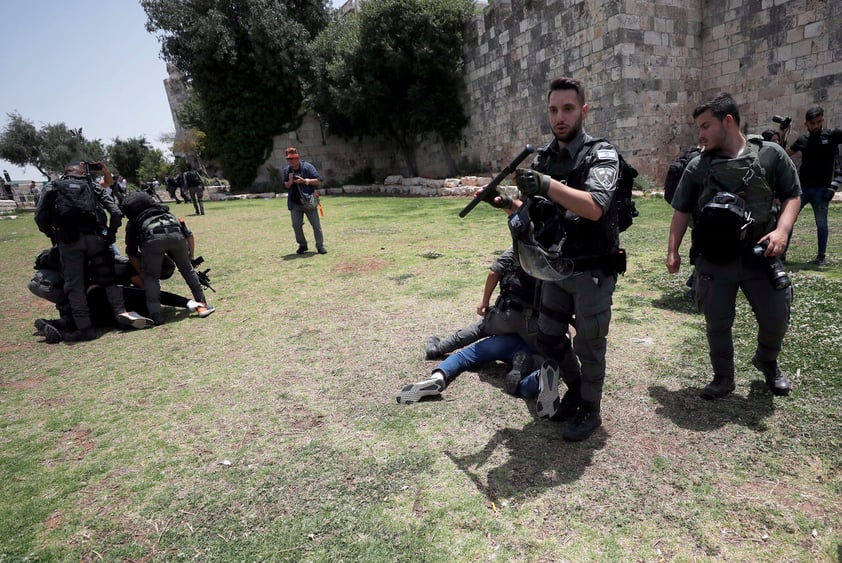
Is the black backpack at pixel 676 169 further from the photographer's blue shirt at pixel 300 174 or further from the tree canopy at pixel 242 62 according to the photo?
the tree canopy at pixel 242 62

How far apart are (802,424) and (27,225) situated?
2366 cm

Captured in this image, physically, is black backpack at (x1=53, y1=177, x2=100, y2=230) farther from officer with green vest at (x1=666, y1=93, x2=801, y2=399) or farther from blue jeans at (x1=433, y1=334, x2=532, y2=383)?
officer with green vest at (x1=666, y1=93, x2=801, y2=399)

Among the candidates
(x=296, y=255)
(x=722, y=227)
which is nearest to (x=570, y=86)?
(x=722, y=227)

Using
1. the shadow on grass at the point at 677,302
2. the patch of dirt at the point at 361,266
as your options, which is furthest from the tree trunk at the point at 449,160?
the shadow on grass at the point at 677,302

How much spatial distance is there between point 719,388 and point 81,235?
615cm

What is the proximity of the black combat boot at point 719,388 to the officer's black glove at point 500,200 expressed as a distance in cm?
180

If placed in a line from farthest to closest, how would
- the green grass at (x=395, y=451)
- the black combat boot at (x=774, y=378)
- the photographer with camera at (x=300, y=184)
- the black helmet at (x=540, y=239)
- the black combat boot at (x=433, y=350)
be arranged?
the photographer with camera at (x=300, y=184) → the black combat boot at (x=433, y=350) → the black combat boot at (x=774, y=378) → the black helmet at (x=540, y=239) → the green grass at (x=395, y=451)

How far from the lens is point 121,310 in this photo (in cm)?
558

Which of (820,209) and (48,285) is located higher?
(48,285)

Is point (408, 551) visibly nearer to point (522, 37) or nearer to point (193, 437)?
point (193, 437)

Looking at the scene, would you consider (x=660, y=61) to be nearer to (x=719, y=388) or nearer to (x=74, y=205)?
(x=719, y=388)

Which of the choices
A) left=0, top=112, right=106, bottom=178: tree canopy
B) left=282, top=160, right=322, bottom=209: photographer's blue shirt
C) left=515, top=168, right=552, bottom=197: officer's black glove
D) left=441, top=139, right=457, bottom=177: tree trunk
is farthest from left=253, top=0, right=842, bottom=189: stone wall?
left=0, top=112, right=106, bottom=178: tree canopy

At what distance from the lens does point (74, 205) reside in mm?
5066

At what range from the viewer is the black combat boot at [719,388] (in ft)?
10.3
